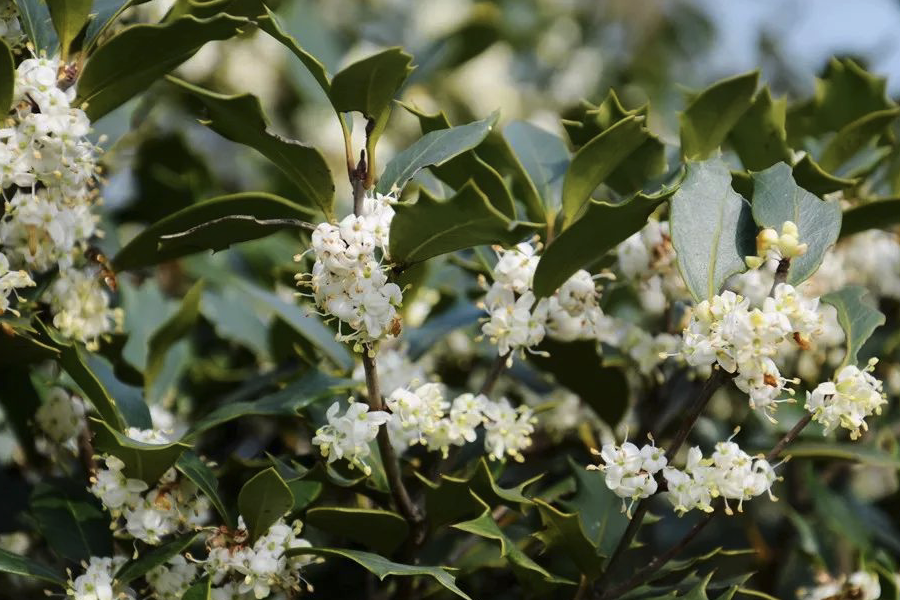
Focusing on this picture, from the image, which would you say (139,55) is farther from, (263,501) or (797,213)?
(797,213)

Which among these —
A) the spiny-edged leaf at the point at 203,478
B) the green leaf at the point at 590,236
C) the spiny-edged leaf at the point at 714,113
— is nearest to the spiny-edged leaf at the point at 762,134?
the spiny-edged leaf at the point at 714,113

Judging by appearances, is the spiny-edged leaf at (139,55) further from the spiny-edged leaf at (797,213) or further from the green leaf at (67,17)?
the spiny-edged leaf at (797,213)

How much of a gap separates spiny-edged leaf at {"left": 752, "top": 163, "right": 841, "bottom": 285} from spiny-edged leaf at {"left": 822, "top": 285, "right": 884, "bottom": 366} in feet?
0.32

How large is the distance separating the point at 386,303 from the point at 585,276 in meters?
0.28

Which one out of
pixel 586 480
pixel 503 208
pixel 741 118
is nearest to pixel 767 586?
pixel 586 480

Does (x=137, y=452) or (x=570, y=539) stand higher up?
(x=137, y=452)

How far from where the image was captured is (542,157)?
49.8 inches

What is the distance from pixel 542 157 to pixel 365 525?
50 centimetres

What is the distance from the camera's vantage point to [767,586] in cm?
171

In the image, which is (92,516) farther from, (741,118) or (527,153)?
(741,118)

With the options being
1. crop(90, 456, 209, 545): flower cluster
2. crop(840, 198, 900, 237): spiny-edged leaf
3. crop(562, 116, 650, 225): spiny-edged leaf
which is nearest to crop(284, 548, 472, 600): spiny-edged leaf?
crop(90, 456, 209, 545): flower cluster

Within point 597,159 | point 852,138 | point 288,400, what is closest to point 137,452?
point 288,400

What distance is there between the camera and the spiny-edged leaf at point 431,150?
0.96 m

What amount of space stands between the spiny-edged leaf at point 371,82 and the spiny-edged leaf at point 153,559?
1.43 ft
